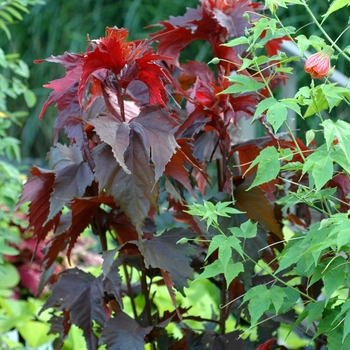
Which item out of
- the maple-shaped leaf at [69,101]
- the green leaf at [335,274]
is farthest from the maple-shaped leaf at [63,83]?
the green leaf at [335,274]

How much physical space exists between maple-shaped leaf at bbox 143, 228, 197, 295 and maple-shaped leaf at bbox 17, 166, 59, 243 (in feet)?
0.70

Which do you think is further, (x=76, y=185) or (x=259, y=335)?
(x=259, y=335)

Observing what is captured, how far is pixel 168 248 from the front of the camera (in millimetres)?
1016

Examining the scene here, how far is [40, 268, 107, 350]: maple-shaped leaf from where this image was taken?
1036 millimetres

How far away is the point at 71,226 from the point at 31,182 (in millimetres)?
113

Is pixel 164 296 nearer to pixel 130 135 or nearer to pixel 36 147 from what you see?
pixel 130 135

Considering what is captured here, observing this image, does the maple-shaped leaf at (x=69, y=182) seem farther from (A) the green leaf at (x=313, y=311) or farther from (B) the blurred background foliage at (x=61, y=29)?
(B) the blurred background foliage at (x=61, y=29)

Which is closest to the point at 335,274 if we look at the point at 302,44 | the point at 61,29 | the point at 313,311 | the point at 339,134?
the point at 313,311

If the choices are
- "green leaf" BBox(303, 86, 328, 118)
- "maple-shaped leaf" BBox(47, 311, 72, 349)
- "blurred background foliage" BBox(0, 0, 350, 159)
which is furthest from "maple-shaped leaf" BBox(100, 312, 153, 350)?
"blurred background foliage" BBox(0, 0, 350, 159)

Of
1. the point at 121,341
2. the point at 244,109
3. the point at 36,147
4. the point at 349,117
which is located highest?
the point at 244,109

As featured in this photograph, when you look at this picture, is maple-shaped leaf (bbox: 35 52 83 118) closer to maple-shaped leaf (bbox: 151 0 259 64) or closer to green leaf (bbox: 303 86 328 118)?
maple-shaped leaf (bbox: 151 0 259 64)

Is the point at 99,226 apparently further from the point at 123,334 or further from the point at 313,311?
the point at 313,311

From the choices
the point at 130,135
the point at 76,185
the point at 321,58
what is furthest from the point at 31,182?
the point at 321,58

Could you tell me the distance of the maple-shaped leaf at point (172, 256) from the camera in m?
0.97
